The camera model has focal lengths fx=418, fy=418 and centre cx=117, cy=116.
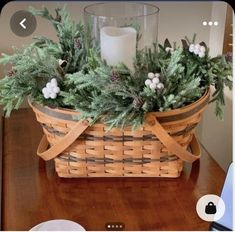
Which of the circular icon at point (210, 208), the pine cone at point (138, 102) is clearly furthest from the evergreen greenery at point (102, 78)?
the circular icon at point (210, 208)

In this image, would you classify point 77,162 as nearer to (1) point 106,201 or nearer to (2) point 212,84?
(1) point 106,201

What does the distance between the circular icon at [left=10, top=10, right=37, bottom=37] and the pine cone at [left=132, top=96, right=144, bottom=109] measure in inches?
6.3

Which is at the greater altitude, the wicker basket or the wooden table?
the wicker basket

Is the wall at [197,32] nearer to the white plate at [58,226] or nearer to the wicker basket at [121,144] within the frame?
the wicker basket at [121,144]

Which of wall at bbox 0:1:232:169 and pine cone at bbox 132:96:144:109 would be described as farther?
wall at bbox 0:1:232:169

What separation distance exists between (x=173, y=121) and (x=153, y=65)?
75 millimetres

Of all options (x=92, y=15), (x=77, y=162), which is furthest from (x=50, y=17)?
(x=77, y=162)

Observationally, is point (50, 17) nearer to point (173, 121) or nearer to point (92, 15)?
point (92, 15)

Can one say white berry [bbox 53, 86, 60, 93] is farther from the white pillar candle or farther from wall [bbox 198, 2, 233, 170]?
wall [bbox 198, 2, 233, 170]

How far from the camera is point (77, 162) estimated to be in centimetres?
49

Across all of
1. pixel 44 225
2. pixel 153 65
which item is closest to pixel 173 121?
pixel 153 65

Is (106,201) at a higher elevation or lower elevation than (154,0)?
lower

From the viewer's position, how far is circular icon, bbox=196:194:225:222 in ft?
1.40

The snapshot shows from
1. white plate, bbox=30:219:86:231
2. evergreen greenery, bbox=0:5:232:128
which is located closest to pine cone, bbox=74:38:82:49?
evergreen greenery, bbox=0:5:232:128
